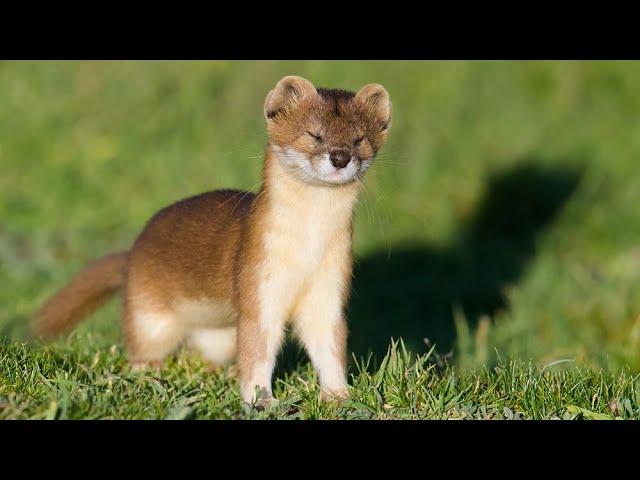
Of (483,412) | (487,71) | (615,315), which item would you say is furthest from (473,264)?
(483,412)

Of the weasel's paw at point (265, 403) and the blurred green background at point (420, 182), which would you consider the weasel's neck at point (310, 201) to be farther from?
the blurred green background at point (420, 182)

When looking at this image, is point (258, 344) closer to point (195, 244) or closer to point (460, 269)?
point (195, 244)

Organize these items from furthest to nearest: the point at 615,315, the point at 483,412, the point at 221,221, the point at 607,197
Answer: the point at 607,197, the point at 615,315, the point at 221,221, the point at 483,412

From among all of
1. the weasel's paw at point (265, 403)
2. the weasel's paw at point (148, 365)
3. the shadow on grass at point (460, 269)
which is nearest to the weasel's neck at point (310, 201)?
the weasel's paw at point (265, 403)

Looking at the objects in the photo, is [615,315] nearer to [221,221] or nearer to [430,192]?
[430,192]

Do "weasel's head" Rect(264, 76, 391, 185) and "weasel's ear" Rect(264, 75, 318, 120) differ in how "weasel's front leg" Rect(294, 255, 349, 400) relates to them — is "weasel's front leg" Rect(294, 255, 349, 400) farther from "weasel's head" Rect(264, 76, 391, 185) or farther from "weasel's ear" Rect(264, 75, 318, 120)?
"weasel's ear" Rect(264, 75, 318, 120)

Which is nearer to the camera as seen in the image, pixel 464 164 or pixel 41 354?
pixel 41 354

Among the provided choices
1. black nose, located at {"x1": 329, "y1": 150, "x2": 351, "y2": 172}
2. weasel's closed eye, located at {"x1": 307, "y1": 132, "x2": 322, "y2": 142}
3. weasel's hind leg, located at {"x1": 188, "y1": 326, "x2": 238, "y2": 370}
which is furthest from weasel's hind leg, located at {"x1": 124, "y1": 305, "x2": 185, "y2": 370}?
black nose, located at {"x1": 329, "y1": 150, "x2": 351, "y2": 172}
